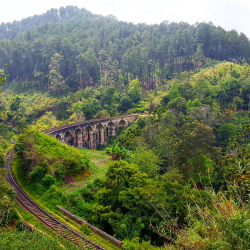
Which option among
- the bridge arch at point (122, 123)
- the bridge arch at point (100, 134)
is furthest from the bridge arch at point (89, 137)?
the bridge arch at point (122, 123)

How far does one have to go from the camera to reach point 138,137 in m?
38.7

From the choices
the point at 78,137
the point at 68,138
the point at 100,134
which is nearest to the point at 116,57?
the point at 100,134

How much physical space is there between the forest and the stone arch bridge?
168 centimetres

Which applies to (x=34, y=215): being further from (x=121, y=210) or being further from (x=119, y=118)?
(x=119, y=118)

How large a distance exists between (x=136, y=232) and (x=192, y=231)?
8181mm

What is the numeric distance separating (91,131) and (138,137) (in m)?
13.1

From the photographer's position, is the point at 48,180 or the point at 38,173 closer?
the point at 48,180

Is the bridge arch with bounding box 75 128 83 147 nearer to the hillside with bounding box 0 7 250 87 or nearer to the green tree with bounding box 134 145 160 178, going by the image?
the green tree with bounding box 134 145 160 178

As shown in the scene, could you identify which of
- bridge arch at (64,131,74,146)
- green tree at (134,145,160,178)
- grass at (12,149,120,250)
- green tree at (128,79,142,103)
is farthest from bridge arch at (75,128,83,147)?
green tree at (134,145,160,178)

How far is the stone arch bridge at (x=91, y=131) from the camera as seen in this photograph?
144 ft

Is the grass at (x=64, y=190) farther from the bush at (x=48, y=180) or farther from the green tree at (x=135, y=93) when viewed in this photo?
the green tree at (x=135, y=93)

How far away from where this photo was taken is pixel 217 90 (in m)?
51.2

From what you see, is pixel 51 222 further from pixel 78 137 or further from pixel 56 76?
pixel 56 76

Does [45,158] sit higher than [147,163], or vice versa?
[45,158]
